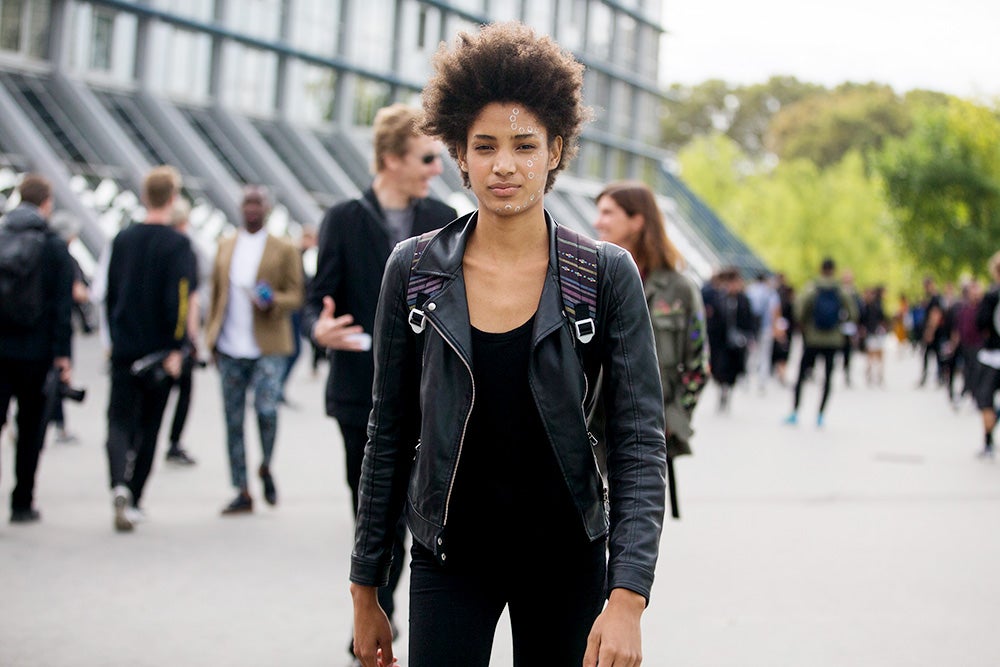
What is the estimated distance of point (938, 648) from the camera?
5699mm

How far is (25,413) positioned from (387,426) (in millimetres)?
5503

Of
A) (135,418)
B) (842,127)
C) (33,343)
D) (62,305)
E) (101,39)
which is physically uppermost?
(842,127)

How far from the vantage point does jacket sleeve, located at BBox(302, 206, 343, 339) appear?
5.55 metres

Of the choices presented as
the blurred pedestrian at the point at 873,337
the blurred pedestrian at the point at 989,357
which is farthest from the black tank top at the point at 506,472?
the blurred pedestrian at the point at 873,337

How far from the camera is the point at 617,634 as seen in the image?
262 centimetres

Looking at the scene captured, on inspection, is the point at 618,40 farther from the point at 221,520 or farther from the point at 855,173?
the point at 221,520

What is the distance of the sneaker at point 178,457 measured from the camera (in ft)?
33.9

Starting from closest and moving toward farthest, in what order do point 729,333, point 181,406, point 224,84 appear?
point 181,406 < point 729,333 < point 224,84

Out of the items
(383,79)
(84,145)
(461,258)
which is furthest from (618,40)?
(461,258)

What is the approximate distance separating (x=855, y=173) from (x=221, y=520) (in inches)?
2492

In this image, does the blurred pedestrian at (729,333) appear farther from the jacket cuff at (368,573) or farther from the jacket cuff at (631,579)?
the jacket cuff at (631,579)

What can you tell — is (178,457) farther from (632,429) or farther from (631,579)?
(631,579)

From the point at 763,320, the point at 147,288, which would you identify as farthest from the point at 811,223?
the point at 147,288

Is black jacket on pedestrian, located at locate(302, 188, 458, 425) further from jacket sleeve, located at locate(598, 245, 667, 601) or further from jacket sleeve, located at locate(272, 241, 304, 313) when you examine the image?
jacket sleeve, located at locate(272, 241, 304, 313)
